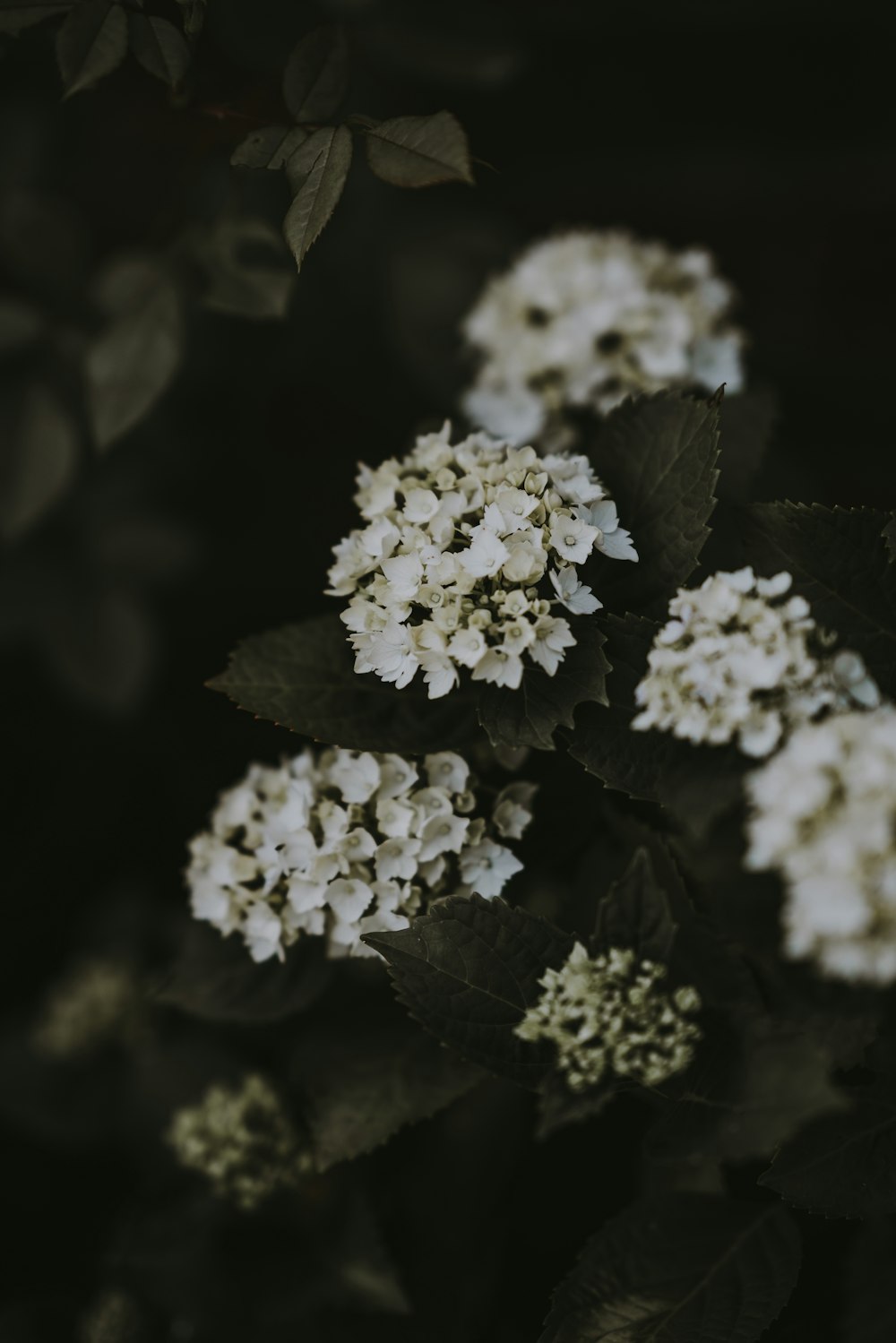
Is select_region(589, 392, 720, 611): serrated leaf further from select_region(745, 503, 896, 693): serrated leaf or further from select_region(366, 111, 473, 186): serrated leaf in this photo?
select_region(366, 111, 473, 186): serrated leaf

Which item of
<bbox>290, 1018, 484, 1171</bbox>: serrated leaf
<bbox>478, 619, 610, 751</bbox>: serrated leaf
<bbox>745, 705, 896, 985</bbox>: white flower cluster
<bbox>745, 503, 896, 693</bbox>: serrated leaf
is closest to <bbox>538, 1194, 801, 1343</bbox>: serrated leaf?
<bbox>290, 1018, 484, 1171</bbox>: serrated leaf

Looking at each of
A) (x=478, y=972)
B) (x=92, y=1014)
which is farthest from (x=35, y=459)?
(x=478, y=972)

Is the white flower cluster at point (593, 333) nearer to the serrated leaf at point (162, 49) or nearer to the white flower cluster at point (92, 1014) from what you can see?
the serrated leaf at point (162, 49)

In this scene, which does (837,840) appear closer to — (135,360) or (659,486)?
(659,486)

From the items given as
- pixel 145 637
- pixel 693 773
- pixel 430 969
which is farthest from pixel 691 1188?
pixel 145 637

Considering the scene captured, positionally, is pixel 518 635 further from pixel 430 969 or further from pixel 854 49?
pixel 854 49
